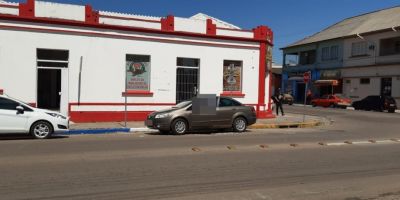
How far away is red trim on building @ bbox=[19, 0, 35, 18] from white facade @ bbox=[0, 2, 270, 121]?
280 mm

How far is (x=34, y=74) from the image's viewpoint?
18812 millimetres

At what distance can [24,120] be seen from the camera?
14.3m

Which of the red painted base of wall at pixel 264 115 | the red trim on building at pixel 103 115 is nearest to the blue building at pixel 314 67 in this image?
the red painted base of wall at pixel 264 115

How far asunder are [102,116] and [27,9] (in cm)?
535

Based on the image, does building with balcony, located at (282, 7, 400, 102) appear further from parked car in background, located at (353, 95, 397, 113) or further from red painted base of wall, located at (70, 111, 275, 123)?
red painted base of wall, located at (70, 111, 275, 123)

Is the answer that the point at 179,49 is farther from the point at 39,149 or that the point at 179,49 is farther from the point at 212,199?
the point at 212,199

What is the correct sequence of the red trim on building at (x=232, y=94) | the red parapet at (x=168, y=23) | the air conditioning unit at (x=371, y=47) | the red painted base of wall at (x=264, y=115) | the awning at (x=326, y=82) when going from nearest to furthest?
1. the red parapet at (x=168, y=23)
2. the red trim on building at (x=232, y=94)
3. the red painted base of wall at (x=264, y=115)
4. the air conditioning unit at (x=371, y=47)
5. the awning at (x=326, y=82)

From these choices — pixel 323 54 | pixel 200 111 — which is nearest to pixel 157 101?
pixel 200 111

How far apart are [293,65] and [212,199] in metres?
56.1

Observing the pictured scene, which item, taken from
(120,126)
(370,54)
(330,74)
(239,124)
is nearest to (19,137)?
(120,126)

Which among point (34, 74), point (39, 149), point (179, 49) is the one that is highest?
point (179, 49)

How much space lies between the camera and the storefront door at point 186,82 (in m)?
21.9

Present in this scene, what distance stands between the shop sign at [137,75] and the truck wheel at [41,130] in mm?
6415

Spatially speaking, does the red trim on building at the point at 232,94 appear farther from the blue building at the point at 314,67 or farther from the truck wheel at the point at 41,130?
the blue building at the point at 314,67
